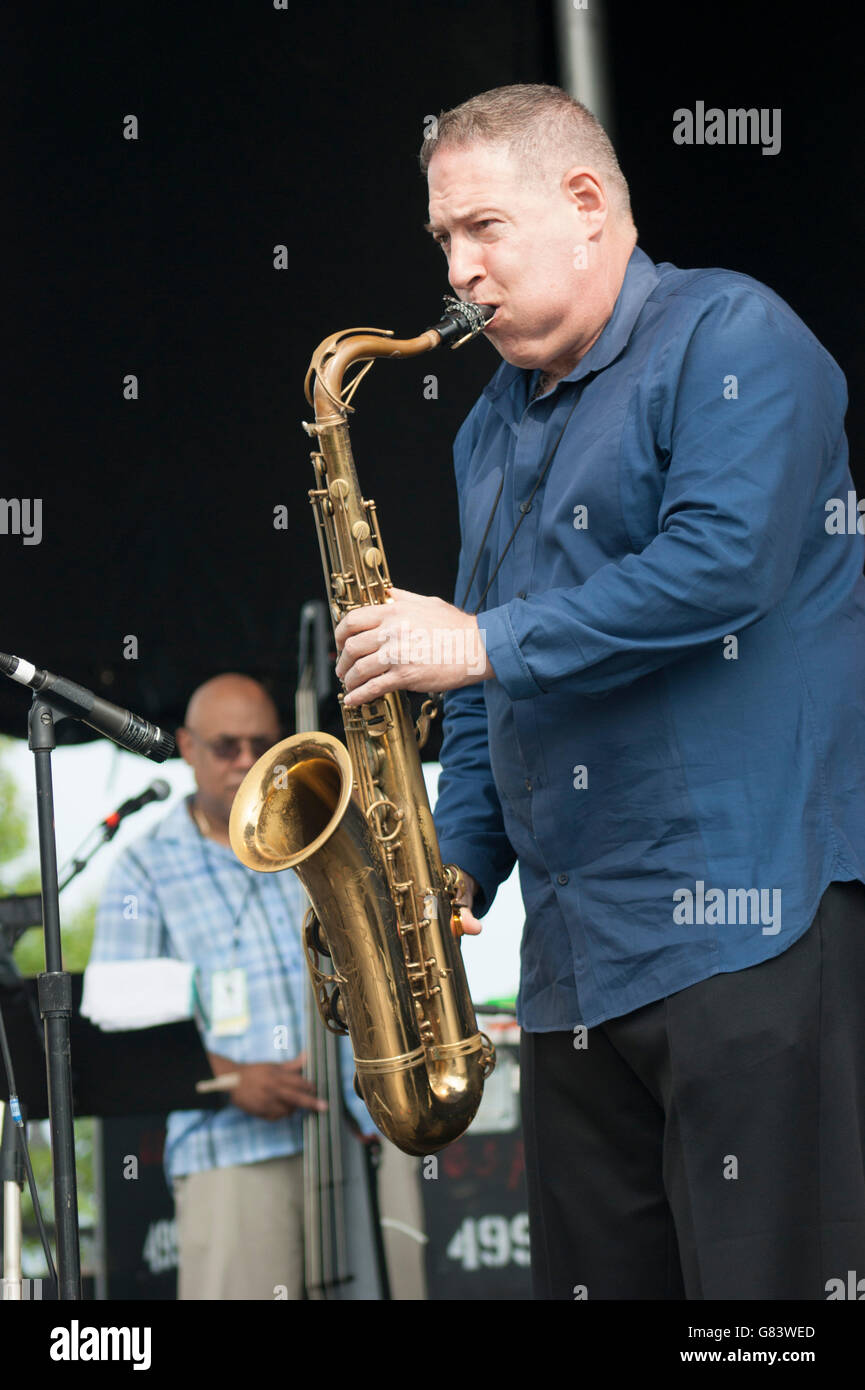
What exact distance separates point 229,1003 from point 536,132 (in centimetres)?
228

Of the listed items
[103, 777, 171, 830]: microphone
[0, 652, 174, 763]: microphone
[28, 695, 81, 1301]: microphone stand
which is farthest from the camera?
[103, 777, 171, 830]: microphone

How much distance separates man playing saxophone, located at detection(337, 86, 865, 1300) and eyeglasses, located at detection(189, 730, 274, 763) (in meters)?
1.51

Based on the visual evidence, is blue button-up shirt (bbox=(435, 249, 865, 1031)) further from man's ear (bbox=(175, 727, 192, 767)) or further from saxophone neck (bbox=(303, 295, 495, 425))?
man's ear (bbox=(175, 727, 192, 767))

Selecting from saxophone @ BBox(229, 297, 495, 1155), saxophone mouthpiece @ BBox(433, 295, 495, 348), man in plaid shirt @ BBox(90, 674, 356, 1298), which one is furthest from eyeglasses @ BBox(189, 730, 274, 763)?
saxophone mouthpiece @ BBox(433, 295, 495, 348)

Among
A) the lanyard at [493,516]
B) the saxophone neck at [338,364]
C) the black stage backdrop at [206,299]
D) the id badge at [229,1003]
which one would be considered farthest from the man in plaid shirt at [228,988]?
the lanyard at [493,516]

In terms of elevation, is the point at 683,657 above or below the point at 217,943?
above

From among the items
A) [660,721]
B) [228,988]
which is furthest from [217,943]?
[660,721]

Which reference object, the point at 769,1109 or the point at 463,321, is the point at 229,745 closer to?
the point at 463,321

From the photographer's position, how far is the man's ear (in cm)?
369

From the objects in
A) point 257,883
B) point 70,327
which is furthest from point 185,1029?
point 70,327

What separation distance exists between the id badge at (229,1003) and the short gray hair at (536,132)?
2.15m

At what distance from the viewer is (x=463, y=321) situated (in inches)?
88.5

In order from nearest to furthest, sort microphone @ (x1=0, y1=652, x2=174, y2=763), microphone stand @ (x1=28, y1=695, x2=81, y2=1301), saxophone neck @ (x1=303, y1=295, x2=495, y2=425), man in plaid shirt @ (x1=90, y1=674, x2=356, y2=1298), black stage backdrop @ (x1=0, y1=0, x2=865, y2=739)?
A: microphone stand @ (x1=28, y1=695, x2=81, y2=1301), microphone @ (x1=0, y1=652, x2=174, y2=763), saxophone neck @ (x1=303, y1=295, x2=495, y2=425), black stage backdrop @ (x1=0, y1=0, x2=865, y2=739), man in plaid shirt @ (x1=90, y1=674, x2=356, y2=1298)

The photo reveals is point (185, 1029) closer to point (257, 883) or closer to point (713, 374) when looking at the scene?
point (257, 883)
